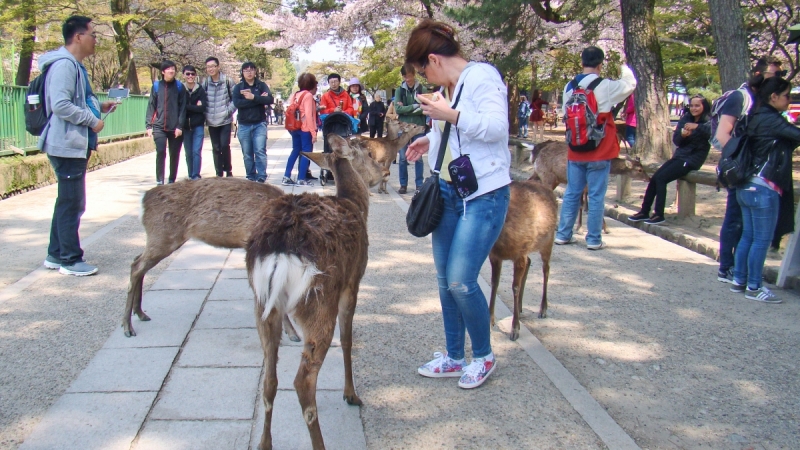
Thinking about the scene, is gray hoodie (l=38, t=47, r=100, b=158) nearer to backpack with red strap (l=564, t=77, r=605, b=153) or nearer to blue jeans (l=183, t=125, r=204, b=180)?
blue jeans (l=183, t=125, r=204, b=180)

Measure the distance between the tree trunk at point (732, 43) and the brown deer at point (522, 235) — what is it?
243 inches

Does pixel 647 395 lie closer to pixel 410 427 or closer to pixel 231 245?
pixel 410 427

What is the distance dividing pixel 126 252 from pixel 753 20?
18.2m

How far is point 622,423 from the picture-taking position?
3439 millimetres

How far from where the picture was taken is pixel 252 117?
1022cm

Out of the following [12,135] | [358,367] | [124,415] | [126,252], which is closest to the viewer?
[124,415]

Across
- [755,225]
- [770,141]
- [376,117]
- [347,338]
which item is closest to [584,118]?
[770,141]

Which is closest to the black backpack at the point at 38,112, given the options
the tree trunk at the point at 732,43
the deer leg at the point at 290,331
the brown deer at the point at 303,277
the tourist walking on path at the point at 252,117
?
the deer leg at the point at 290,331

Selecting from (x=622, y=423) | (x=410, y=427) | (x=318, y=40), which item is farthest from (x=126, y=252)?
(x=318, y=40)

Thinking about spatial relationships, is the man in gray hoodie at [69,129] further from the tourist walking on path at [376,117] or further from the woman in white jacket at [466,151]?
the tourist walking on path at [376,117]

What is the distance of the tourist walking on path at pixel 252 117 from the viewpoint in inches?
397

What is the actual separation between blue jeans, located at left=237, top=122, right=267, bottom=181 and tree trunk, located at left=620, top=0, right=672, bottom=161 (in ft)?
22.7

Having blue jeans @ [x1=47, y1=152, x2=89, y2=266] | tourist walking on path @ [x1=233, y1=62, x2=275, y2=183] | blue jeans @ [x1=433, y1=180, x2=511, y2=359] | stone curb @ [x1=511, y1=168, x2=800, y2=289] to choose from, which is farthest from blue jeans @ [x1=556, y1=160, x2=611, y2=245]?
blue jeans @ [x1=47, y1=152, x2=89, y2=266]

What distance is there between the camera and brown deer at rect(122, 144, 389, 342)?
4562mm
